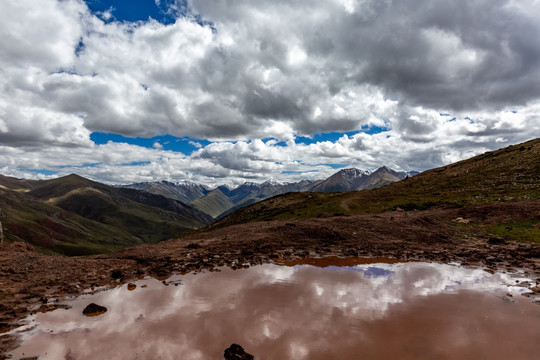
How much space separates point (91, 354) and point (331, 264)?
59.1 ft

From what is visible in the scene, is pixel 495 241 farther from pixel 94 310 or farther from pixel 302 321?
pixel 94 310

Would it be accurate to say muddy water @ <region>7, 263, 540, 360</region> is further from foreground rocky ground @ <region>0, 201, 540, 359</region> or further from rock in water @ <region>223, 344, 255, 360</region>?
foreground rocky ground @ <region>0, 201, 540, 359</region>

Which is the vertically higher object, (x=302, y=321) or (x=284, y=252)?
(x=284, y=252)

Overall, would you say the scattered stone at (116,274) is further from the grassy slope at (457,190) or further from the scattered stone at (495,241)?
the grassy slope at (457,190)

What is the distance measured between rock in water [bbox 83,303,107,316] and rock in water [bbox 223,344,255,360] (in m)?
8.10

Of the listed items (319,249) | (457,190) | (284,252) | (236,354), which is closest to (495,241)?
(319,249)

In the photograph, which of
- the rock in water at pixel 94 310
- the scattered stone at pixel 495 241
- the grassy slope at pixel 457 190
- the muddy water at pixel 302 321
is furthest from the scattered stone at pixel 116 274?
the grassy slope at pixel 457 190

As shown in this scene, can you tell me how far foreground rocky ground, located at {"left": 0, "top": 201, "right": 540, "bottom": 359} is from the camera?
17227 mm

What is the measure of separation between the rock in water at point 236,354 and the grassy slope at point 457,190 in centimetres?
4860

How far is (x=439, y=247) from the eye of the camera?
29.1 metres

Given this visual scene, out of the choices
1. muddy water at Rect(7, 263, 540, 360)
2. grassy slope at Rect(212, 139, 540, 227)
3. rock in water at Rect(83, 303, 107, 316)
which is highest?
grassy slope at Rect(212, 139, 540, 227)

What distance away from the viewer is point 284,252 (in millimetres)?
27688

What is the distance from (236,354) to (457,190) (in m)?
71.4

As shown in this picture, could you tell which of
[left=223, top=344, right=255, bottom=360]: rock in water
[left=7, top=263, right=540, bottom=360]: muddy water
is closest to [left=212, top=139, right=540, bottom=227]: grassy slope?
[left=7, top=263, right=540, bottom=360]: muddy water
